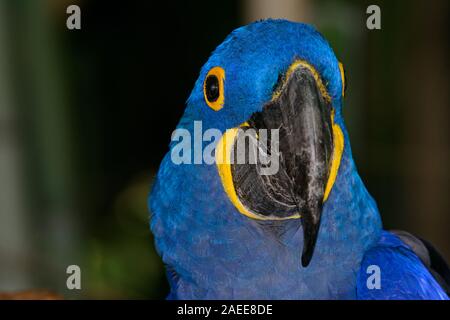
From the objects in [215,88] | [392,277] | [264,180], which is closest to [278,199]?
[264,180]

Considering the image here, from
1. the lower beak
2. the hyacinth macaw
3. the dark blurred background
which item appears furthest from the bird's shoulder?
the dark blurred background

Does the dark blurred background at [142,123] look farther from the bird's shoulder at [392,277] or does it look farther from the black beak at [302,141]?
the black beak at [302,141]

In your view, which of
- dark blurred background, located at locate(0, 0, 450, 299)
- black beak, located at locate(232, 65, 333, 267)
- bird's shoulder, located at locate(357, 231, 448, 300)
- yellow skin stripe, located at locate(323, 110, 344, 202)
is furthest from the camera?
dark blurred background, located at locate(0, 0, 450, 299)

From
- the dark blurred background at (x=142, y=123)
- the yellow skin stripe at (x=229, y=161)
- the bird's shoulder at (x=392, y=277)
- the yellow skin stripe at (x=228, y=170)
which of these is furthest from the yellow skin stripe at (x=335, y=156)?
the dark blurred background at (x=142, y=123)

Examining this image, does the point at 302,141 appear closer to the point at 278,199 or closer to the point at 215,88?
the point at 278,199

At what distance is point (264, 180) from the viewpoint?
1.61 meters

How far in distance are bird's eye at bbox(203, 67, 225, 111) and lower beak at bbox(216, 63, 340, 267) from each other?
0.11m

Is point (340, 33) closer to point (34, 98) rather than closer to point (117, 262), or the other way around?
point (34, 98)

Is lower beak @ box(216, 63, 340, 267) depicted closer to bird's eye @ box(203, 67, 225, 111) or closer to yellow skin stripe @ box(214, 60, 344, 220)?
yellow skin stripe @ box(214, 60, 344, 220)

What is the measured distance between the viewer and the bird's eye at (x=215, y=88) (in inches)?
65.0

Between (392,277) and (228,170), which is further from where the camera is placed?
(392,277)

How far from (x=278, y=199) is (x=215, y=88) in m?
0.34

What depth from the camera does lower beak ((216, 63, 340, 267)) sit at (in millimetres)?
1521

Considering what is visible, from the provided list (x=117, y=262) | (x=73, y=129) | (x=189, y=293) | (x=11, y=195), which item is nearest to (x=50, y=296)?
(x=189, y=293)
